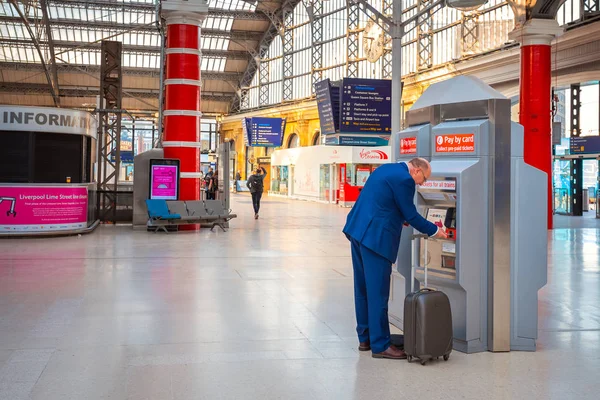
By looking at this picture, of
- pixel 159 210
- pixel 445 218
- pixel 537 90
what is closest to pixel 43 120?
pixel 159 210

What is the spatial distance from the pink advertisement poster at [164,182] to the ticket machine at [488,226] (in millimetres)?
12337

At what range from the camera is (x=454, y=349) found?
17.9ft

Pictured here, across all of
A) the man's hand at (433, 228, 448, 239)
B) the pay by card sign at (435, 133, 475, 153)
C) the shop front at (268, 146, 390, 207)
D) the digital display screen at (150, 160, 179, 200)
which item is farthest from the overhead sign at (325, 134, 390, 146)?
the man's hand at (433, 228, 448, 239)

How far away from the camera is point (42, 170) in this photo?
14.8 metres

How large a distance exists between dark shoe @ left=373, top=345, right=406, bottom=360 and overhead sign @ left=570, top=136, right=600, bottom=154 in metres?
22.6

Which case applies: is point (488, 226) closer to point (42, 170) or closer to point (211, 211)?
point (42, 170)

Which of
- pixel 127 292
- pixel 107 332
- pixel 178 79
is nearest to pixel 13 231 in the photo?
pixel 178 79

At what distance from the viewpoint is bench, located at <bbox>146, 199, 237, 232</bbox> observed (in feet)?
54.1

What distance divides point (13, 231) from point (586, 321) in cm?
1178

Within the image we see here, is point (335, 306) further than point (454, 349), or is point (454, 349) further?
point (335, 306)

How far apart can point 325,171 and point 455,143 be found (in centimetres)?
3277

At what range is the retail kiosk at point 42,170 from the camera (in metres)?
14.5

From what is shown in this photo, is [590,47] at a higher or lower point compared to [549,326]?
higher

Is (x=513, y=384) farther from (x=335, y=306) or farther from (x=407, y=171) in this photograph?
(x=335, y=306)
